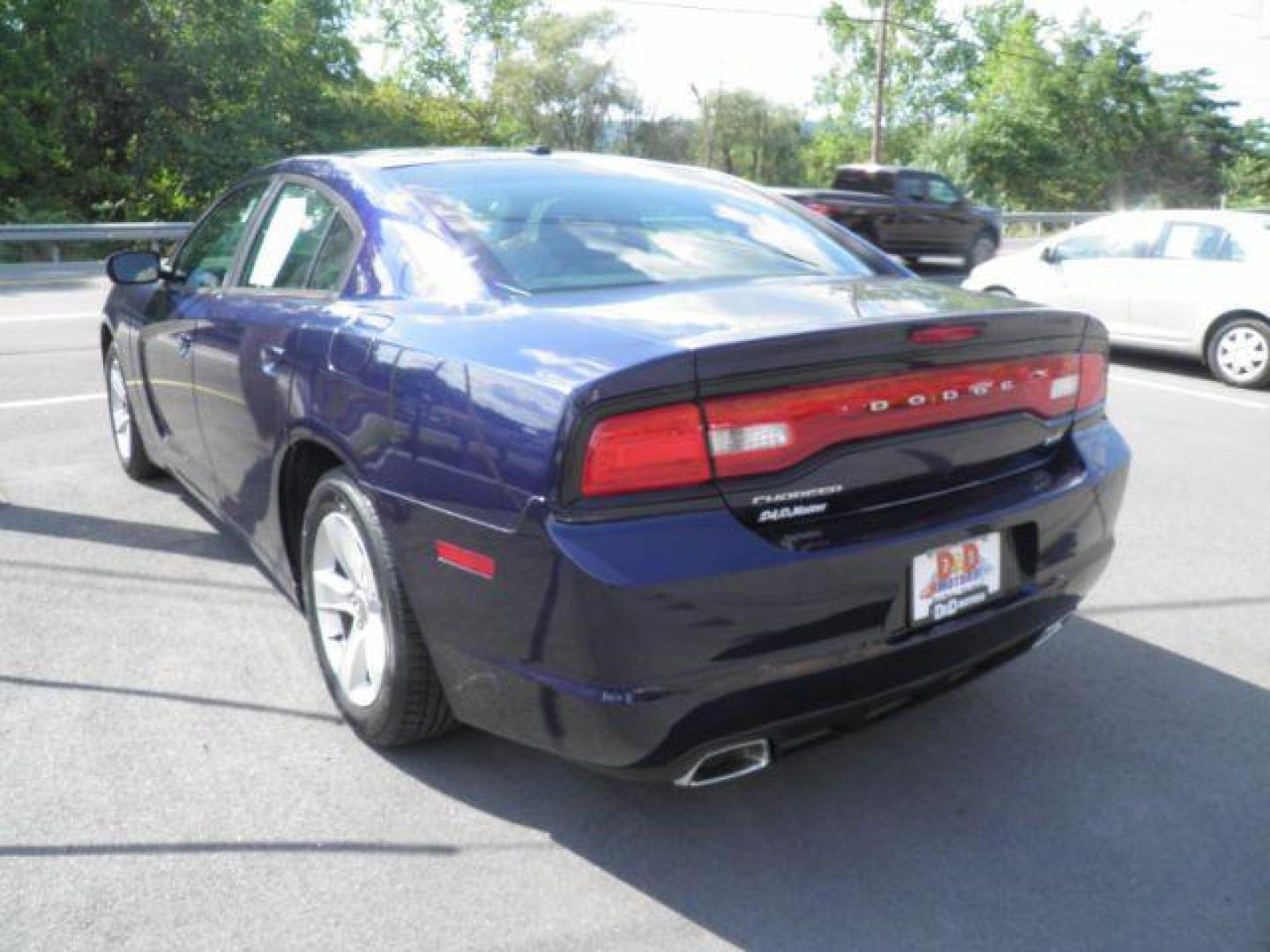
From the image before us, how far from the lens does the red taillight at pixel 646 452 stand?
2.39 metres

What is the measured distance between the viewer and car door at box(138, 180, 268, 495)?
4.24m

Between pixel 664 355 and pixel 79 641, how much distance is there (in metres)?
2.51

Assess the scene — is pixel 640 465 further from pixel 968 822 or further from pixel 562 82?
pixel 562 82

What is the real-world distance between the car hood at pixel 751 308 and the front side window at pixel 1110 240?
791cm

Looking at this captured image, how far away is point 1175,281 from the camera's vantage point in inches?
391

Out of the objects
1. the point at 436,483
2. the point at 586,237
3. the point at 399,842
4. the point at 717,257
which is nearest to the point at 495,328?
the point at 436,483

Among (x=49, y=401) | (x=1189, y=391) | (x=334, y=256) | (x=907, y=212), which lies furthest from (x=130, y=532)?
(x=907, y=212)

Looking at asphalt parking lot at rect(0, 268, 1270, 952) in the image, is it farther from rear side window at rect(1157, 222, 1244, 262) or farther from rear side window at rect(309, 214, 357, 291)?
rear side window at rect(1157, 222, 1244, 262)

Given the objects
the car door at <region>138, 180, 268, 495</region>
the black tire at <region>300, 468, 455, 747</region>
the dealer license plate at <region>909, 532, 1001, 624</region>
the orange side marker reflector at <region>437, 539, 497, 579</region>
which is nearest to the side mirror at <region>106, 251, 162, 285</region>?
the car door at <region>138, 180, 268, 495</region>

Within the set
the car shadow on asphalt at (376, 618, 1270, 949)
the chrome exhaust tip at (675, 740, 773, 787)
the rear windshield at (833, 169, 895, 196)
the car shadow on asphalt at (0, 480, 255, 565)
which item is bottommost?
the car shadow on asphalt at (376, 618, 1270, 949)

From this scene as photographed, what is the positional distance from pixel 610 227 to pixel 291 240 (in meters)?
1.10

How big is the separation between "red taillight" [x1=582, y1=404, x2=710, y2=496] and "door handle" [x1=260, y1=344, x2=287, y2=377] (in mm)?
1383

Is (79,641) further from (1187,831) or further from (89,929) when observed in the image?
(1187,831)

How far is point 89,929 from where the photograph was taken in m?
2.45
